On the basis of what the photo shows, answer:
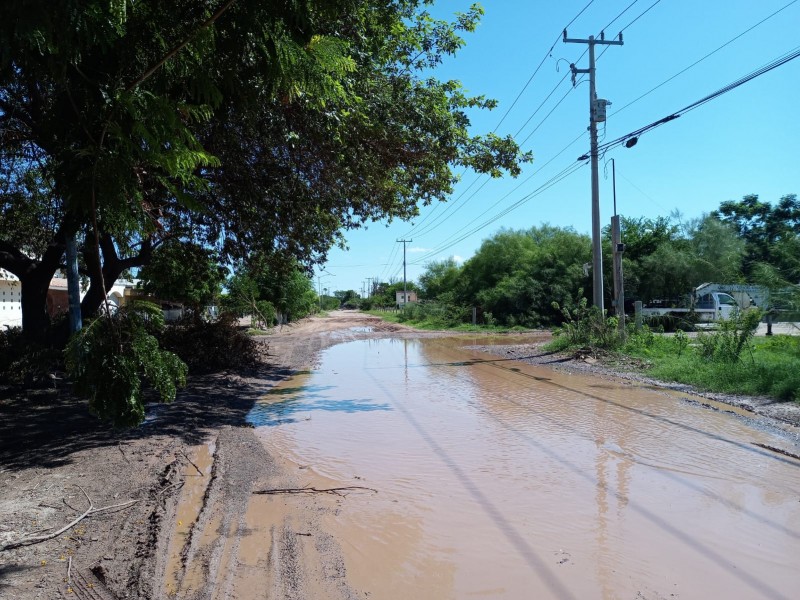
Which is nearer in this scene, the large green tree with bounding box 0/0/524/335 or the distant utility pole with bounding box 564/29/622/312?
the large green tree with bounding box 0/0/524/335

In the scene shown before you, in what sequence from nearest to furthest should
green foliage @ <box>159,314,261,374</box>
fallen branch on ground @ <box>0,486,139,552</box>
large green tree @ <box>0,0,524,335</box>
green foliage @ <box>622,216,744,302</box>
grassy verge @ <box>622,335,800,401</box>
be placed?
large green tree @ <box>0,0,524,335</box>, fallen branch on ground @ <box>0,486,139,552</box>, grassy verge @ <box>622,335,800,401</box>, green foliage @ <box>159,314,261,374</box>, green foliage @ <box>622,216,744,302</box>

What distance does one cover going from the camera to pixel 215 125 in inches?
293

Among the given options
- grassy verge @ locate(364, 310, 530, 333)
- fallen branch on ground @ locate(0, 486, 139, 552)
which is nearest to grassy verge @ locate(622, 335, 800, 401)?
fallen branch on ground @ locate(0, 486, 139, 552)

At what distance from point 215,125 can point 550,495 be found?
20.1 ft

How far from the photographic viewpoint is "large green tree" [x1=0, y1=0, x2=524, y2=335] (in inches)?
130

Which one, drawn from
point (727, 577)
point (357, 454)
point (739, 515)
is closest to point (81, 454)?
point (357, 454)

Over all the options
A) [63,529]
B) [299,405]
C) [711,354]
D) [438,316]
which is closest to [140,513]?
[63,529]

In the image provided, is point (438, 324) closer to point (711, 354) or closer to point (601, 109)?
point (601, 109)

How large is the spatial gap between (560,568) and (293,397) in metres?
8.62

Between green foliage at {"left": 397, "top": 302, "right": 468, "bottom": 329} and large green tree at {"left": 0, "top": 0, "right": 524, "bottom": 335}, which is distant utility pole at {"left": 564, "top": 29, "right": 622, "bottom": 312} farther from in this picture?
green foliage at {"left": 397, "top": 302, "right": 468, "bottom": 329}

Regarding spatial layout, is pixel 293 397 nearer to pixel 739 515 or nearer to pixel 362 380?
pixel 362 380

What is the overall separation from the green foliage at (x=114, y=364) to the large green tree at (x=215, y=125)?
320mm

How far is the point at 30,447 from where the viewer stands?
668 cm

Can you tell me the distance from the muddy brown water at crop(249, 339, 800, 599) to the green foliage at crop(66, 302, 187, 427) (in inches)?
79.6
